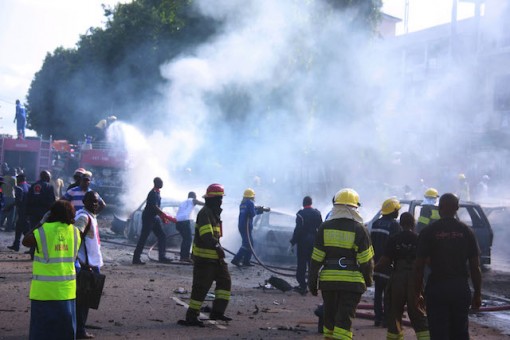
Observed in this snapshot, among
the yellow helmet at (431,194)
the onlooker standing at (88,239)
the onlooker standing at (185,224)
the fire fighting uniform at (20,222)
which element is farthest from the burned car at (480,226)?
the onlooker standing at (88,239)

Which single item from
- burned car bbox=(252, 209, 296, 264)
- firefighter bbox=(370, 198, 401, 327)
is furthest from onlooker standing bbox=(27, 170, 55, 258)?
firefighter bbox=(370, 198, 401, 327)

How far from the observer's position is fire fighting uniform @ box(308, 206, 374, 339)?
6156 mm

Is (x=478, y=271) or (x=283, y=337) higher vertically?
(x=478, y=271)

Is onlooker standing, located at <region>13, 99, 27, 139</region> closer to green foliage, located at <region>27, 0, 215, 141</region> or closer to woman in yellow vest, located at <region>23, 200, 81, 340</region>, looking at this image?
green foliage, located at <region>27, 0, 215, 141</region>

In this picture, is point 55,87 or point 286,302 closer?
point 286,302

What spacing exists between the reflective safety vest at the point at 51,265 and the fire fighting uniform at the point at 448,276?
2.77 metres

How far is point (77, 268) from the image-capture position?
6.84 meters

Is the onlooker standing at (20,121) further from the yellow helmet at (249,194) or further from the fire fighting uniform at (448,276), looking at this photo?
the fire fighting uniform at (448,276)

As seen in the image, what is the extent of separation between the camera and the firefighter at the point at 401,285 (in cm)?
682

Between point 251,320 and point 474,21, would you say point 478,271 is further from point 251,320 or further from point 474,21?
point 474,21

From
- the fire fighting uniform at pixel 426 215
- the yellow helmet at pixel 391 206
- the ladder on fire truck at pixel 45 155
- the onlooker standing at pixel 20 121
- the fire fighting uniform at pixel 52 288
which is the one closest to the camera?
the fire fighting uniform at pixel 52 288

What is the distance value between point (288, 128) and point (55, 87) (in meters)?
34.9

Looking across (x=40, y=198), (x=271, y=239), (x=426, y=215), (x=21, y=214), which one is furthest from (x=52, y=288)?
(x=21, y=214)

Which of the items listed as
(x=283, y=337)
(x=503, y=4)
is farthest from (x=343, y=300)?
(x=503, y=4)
